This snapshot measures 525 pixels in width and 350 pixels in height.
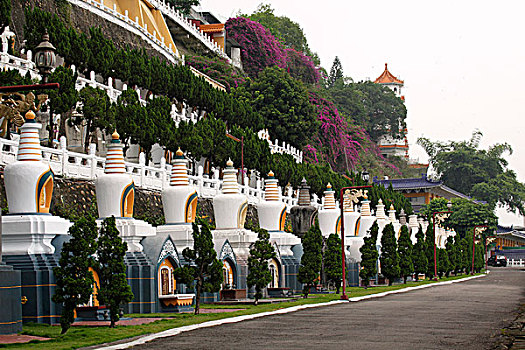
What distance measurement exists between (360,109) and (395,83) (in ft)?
129

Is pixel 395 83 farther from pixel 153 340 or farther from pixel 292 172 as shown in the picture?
pixel 153 340

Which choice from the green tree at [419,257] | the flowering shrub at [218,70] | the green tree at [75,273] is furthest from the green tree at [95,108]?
the flowering shrub at [218,70]

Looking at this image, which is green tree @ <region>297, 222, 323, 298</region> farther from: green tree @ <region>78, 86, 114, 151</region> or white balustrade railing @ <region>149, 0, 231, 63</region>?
white balustrade railing @ <region>149, 0, 231, 63</region>

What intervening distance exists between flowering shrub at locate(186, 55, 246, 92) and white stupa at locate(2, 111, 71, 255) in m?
49.4

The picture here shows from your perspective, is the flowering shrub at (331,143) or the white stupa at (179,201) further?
the flowering shrub at (331,143)

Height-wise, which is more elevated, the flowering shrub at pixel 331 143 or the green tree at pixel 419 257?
the flowering shrub at pixel 331 143

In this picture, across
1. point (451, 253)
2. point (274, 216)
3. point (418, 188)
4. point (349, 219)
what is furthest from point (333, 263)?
point (418, 188)

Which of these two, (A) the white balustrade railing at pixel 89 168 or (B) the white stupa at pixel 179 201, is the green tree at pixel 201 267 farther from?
(A) the white balustrade railing at pixel 89 168

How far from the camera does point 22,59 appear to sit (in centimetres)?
4247

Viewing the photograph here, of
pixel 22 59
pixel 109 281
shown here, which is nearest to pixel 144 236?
pixel 109 281

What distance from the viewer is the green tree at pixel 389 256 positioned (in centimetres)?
5409

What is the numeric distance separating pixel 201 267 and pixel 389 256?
2676 cm

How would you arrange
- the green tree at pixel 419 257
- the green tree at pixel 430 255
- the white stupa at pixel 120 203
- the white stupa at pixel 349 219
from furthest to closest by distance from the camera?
→ 1. the green tree at pixel 430 255
2. the green tree at pixel 419 257
3. the white stupa at pixel 349 219
4. the white stupa at pixel 120 203

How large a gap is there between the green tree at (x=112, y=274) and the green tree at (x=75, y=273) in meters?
1.21
